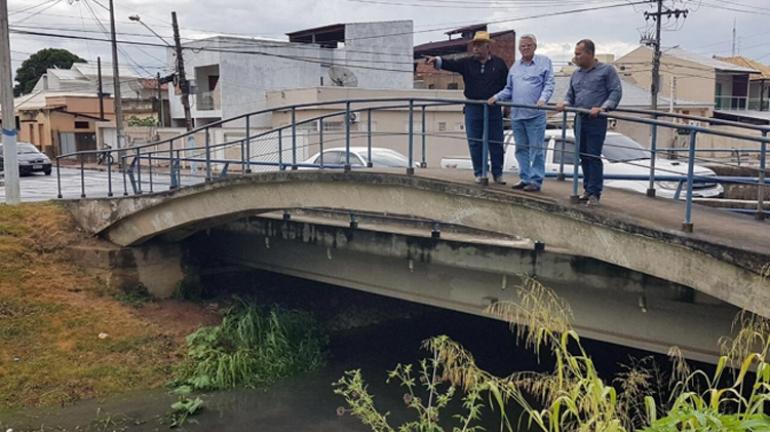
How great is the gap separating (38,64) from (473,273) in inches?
2680

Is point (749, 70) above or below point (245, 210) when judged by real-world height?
above

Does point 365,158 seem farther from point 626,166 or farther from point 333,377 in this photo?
point 626,166

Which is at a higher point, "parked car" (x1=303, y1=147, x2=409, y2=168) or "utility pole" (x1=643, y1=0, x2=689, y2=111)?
"utility pole" (x1=643, y1=0, x2=689, y2=111)

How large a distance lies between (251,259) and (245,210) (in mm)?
2876

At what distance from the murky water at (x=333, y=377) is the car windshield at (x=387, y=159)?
3213 millimetres

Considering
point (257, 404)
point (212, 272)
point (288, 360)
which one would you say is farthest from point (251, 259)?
point (257, 404)

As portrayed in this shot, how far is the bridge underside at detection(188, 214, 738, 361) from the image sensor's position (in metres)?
7.53

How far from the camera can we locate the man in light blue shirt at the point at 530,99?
7.36 m

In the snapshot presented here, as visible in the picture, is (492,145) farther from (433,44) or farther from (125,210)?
(433,44)

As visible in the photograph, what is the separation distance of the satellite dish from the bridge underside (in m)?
24.7

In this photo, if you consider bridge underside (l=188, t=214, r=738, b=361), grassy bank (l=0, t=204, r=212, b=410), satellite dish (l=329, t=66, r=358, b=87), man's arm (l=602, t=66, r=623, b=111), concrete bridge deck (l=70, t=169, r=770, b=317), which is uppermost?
satellite dish (l=329, t=66, r=358, b=87)

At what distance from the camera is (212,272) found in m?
14.5

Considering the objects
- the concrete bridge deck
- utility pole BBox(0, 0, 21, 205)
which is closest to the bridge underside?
the concrete bridge deck

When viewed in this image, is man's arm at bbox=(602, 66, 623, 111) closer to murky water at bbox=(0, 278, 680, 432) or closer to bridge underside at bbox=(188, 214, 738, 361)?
bridge underside at bbox=(188, 214, 738, 361)
